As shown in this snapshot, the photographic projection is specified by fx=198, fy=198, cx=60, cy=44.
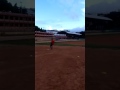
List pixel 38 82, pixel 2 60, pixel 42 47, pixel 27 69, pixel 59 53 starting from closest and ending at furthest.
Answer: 1. pixel 38 82
2. pixel 27 69
3. pixel 2 60
4. pixel 59 53
5. pixel 42 47

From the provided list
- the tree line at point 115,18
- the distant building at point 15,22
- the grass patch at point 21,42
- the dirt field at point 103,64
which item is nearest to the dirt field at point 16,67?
the grass patch at point 21,42

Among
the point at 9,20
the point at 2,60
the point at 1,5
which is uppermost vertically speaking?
the point at 1,5

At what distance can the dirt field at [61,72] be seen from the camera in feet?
8.73

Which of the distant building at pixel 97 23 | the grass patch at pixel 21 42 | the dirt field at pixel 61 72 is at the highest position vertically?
the distant building at pixel 97 23

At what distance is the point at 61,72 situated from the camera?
9.73 ft

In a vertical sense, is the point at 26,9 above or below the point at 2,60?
above

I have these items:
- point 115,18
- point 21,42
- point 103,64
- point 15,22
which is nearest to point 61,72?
point 103,64

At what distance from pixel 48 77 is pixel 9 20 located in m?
1.05

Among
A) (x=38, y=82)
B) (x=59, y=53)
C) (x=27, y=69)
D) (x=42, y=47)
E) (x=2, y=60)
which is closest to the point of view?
(x=38, y=82)

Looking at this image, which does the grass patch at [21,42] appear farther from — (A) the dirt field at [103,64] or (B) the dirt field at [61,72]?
(A) the dirt field at [103,64]

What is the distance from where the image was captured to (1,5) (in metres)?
3.01

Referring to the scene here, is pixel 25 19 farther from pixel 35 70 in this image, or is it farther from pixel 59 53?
pixel 59 53

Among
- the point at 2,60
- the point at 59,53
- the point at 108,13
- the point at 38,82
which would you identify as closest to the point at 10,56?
the point at 2,60

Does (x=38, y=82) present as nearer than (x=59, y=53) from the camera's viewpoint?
Yes
